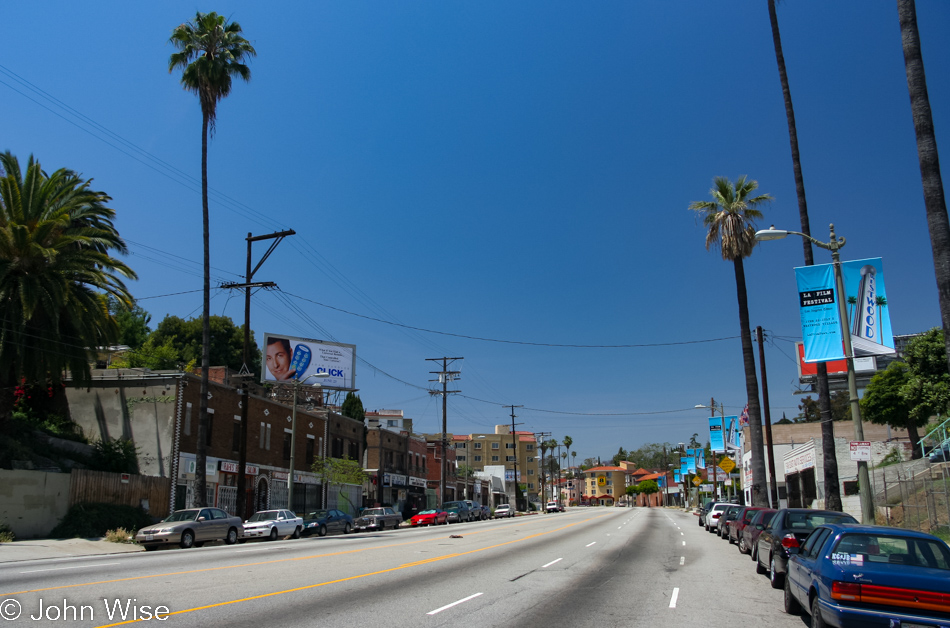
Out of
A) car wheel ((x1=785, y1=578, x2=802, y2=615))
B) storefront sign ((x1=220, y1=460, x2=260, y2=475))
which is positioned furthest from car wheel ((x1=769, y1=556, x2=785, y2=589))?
storefront sign ((x1=220, y1=460, x2=260, y2=475))

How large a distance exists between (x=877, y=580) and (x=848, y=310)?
1169cm

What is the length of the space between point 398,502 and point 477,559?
1939 inches

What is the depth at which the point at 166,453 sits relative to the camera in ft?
110

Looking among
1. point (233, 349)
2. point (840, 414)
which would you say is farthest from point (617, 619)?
point (840, 414)

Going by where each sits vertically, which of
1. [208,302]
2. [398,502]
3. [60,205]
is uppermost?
[60,205]

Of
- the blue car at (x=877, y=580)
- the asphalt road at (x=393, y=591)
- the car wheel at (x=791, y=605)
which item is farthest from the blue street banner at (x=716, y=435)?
the blue car at (x=877, y=580)

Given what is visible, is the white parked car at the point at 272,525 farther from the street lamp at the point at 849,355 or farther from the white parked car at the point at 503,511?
the white parked car at the point at 503,511

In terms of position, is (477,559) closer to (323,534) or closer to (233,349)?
(323,534)

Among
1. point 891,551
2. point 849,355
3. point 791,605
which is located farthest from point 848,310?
point 891,551

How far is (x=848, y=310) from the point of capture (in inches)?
683

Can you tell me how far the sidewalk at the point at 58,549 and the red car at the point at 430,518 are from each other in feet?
85.1

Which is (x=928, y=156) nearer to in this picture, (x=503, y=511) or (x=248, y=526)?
(x=248, y=526)

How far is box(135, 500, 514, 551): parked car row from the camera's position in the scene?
75.5ft

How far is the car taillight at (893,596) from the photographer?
705cm
